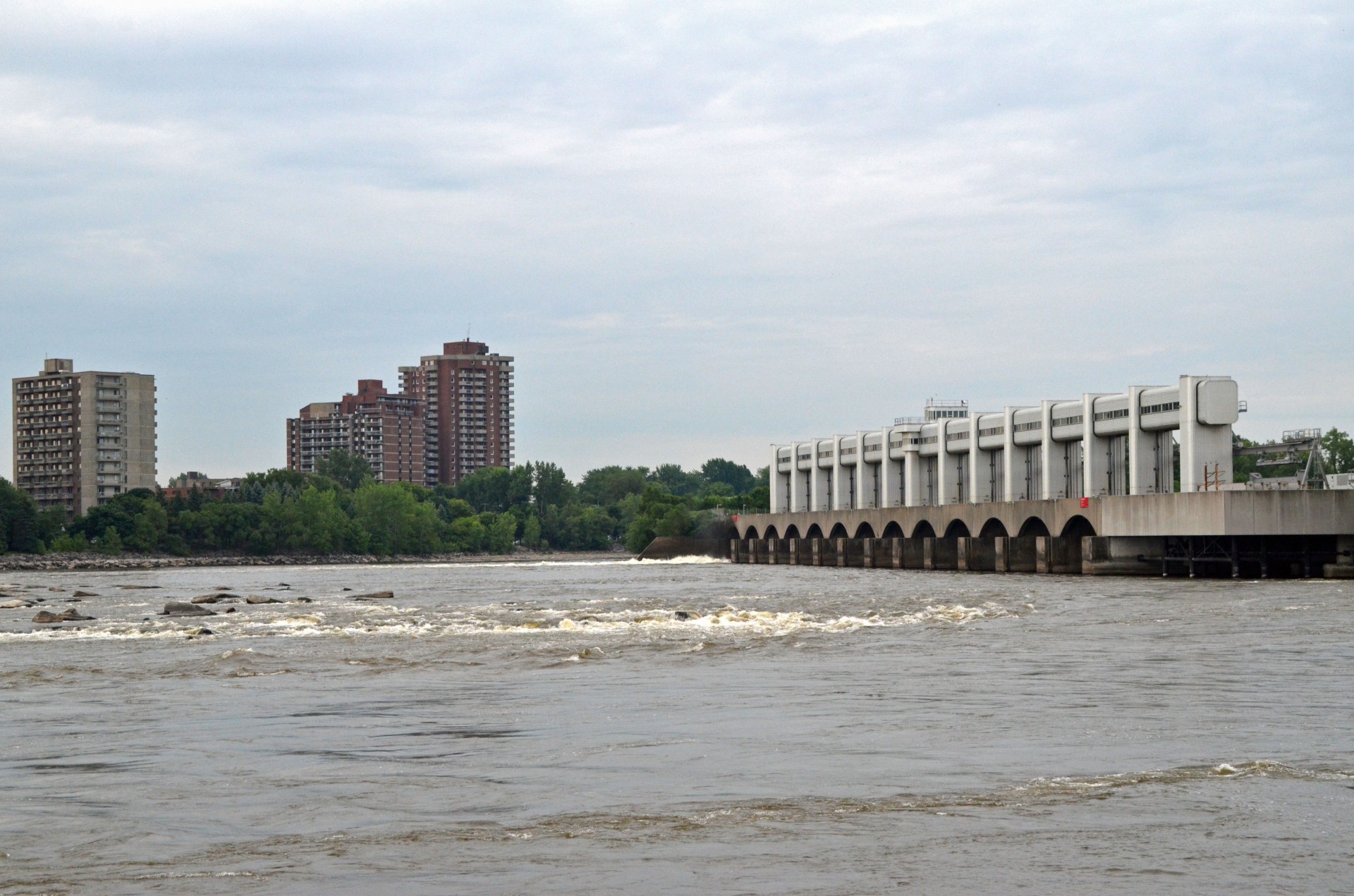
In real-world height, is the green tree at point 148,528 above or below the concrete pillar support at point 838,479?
below

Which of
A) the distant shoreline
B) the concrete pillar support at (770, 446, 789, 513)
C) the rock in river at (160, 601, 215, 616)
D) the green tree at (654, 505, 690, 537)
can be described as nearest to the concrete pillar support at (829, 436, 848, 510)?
the concrete pillar support at (770, 446, 789, 513)

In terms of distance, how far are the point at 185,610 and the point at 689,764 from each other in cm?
3725

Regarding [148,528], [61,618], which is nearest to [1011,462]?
[61,618]

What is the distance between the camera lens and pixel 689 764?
15.4m

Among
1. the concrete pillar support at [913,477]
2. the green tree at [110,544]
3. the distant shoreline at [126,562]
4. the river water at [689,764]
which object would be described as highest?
the concrete pillar support at [913,477]

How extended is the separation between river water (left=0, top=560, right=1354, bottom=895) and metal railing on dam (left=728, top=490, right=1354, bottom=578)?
3435cm

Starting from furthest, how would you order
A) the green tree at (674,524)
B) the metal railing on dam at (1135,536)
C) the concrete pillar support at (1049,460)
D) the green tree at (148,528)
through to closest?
the green tree at (148,528)
the green tree at (674,524)
the concrete pillar support at (1049,460)
the metal railing on dam at (1135,536)

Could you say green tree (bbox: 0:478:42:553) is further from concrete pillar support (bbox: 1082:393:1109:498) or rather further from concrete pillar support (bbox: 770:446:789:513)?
concrete pillar support (bbox: 1082:393:1109:498)

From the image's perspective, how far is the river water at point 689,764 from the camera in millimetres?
10711

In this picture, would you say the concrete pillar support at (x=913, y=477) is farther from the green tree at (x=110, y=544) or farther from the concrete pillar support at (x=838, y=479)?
the green tree at (x=110, y=544)

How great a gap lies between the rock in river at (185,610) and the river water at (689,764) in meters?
12.7

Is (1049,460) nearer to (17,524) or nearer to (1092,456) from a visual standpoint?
(1092,456)

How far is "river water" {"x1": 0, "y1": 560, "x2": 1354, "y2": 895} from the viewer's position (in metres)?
10.7

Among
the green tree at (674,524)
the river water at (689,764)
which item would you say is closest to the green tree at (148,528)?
the green tree at (674,524)
